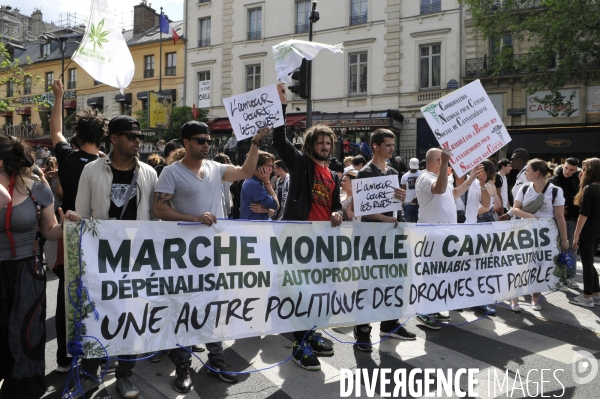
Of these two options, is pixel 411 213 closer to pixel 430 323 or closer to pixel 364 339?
pixel 430 323

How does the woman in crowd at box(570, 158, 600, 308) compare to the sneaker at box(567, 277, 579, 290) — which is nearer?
the woman in crowd at box(570, 158, 600, 308)

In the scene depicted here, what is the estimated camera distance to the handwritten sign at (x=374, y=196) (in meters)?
4.80

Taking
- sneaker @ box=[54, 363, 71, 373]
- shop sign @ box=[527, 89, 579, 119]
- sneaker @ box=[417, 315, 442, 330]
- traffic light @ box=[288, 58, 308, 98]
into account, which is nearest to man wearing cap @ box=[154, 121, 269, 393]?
sneaker @ box=[54, 363, 71, 373]

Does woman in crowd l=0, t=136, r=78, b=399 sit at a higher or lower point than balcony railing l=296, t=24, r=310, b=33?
lower

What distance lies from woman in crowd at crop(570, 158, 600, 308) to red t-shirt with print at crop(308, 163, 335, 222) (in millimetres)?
3454

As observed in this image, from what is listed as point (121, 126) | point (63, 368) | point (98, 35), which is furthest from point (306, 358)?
point (98, 35)

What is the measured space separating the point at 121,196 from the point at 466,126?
336cm

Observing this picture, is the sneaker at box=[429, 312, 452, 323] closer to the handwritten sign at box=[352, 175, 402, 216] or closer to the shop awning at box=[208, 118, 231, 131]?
the handwritten sign at box=[352, 175, 402, 216]

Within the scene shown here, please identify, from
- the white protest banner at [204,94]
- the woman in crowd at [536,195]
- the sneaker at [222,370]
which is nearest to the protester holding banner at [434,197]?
the woman in crowd at [536,195]

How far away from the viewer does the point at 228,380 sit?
4.11 metres

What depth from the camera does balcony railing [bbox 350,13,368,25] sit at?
A: 26152mm

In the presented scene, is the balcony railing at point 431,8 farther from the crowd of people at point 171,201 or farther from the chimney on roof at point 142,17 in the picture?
the chimney on roof at point 142,17

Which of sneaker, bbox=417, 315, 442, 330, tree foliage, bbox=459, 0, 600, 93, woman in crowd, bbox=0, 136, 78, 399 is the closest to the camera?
woman in crowd, bbox=0, 136, 78, 399

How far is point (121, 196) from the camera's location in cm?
388
